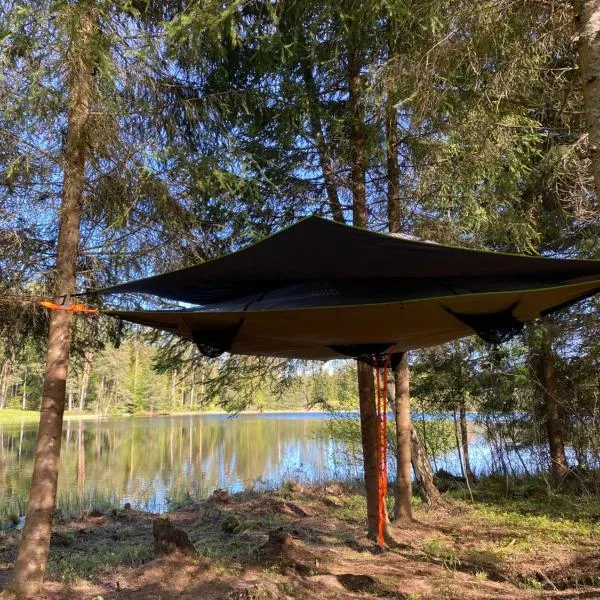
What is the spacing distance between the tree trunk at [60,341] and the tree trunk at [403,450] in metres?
2.78

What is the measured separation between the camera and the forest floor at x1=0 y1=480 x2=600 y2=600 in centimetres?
292

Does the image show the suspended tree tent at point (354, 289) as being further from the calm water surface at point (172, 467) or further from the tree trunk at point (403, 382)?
the calm water surface at point (172, 467)

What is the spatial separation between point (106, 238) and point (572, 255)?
4.89m

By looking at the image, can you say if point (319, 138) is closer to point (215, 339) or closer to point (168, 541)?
point (215, 339)

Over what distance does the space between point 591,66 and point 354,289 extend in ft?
4.48

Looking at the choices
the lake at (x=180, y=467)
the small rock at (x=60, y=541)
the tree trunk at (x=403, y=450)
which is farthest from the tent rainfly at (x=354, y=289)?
the lake at (x=180, y=467)

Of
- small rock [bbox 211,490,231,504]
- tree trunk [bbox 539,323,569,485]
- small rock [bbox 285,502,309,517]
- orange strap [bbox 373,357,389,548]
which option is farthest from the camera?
small rock [bbox 211,490,231,504]

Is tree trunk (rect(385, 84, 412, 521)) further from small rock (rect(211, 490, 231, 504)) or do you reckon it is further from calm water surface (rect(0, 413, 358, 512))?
calm water surface (rect(0, 413, 358, 512))

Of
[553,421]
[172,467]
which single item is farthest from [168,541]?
[172,467]

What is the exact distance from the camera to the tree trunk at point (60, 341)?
2.80 meters

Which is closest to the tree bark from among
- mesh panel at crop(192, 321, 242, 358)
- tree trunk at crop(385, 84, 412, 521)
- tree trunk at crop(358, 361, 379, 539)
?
tree trunk at crop(385, 84, 412, 521)

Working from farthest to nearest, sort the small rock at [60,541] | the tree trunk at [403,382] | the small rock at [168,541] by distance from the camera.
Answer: the tree trunk at [403,382] < the small rock at [60,541] < the small rock at [168,541]

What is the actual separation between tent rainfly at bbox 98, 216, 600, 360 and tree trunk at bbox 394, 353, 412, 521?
1.97 meters

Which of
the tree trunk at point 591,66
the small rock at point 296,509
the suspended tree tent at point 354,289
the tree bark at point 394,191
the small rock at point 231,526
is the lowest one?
the small rock at point 296,509
